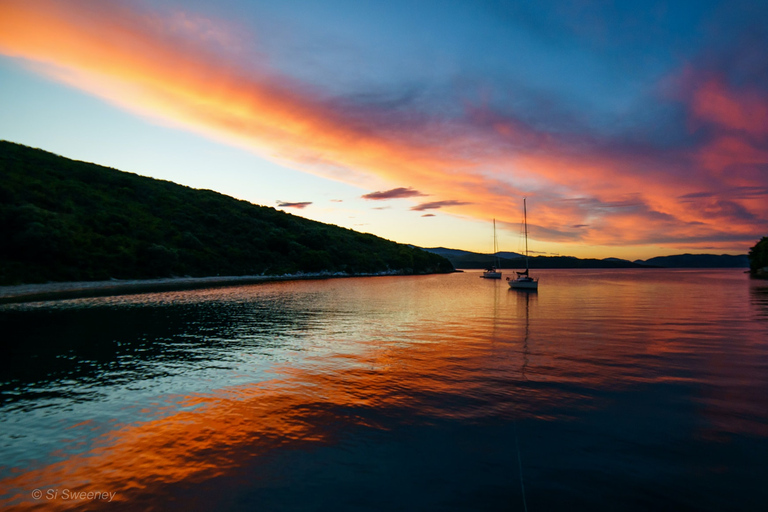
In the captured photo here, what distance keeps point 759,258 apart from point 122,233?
24577 centimetres

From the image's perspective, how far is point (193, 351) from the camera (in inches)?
987

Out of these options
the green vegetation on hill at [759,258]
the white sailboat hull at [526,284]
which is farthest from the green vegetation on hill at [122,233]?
the green vegetation on hill at [759,258]

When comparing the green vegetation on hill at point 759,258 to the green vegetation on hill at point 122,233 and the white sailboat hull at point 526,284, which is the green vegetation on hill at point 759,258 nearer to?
the white sailboat hull at point 526,284

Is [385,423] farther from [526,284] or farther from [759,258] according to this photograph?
[759,258]

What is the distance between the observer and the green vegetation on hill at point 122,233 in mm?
75400

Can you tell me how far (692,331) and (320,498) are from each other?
35615mm

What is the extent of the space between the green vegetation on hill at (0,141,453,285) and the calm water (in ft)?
209

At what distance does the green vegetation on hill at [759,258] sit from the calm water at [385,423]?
607 ft

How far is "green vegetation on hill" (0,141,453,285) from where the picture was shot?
7540 cm

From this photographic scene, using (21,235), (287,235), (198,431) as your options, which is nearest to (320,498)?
(198,431)

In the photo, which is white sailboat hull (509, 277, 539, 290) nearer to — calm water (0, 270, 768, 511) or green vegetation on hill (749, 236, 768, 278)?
calm water (0, 270, 768, 511)

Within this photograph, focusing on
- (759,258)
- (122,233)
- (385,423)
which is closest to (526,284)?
(385,423)

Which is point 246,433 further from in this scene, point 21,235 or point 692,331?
point 21,235

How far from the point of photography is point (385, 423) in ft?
43.2
